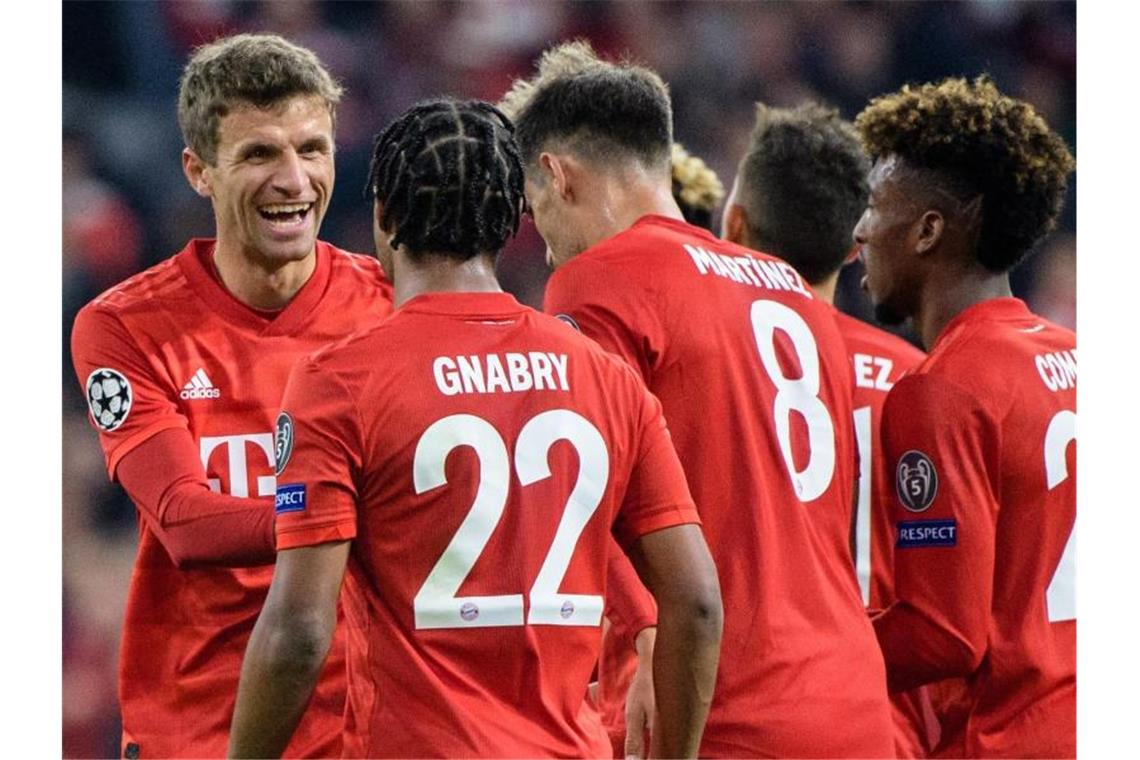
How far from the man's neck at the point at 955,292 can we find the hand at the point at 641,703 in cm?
104

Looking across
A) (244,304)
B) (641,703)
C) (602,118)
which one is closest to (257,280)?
(244,304)

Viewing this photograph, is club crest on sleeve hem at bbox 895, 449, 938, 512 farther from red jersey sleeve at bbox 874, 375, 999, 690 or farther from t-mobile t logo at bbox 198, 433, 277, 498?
t-mobile t logo at bbox 198, 433, 277, 498

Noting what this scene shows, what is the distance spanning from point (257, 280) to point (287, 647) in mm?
983

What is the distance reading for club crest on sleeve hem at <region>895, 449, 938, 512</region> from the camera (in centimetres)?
284

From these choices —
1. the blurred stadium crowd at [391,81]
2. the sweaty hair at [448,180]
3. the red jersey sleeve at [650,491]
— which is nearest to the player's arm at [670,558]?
the red jersey sleeve at [650,491]

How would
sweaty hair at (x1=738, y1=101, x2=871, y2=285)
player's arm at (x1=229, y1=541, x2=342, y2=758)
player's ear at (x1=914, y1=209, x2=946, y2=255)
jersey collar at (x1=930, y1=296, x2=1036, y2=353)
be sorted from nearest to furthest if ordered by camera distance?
1. player's arm at (x1=229, y1=541, x2=342, y2=758)
2. jersey collar at (x1=930, y1=296, x2=1036, y2=353)
3. player's ear at (x1=914, y1=209, x2=946, y2=255)
4. sweaty hair at (x1=738, y1=101, x2=871, y2=285)

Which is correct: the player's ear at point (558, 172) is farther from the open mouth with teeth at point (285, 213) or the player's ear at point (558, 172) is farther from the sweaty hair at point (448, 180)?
the sweaty hair at point (448, 180)

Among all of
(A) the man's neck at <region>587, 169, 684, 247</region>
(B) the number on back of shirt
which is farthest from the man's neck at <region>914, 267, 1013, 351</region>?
(A) the man's neck at <region>587, 169, 684, 247</region>

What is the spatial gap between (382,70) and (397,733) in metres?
2.18

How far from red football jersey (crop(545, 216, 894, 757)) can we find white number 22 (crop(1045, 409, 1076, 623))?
1.64 ft

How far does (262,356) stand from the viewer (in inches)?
107

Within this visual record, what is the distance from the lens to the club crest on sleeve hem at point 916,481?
284cm

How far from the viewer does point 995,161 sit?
3.08m

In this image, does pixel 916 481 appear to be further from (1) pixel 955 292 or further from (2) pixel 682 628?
(2) pixel 682 628
